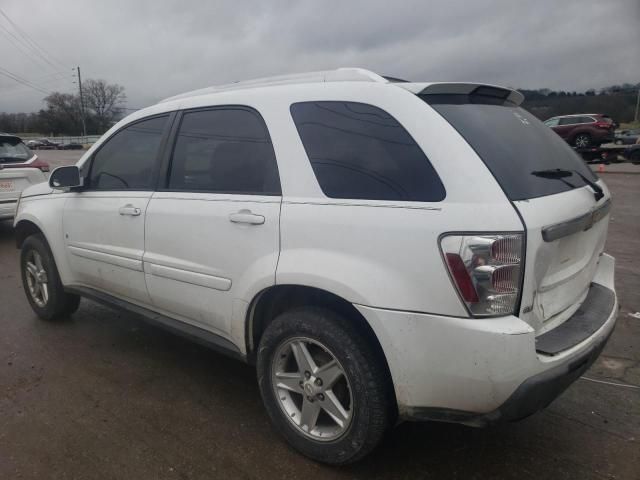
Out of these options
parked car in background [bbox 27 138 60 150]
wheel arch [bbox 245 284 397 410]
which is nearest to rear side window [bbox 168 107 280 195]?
wheel arch [bbox 245 284 397 410]

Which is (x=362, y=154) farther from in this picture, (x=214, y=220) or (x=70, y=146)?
(x=70, y=146)

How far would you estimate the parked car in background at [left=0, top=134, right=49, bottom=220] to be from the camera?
7895 mm

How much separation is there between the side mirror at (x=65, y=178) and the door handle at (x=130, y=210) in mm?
654

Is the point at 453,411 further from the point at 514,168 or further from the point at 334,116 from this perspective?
the point at 334,116

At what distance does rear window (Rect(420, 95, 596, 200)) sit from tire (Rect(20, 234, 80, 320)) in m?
3.48

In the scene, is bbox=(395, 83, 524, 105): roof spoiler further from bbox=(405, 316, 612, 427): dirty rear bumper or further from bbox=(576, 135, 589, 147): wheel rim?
bbox=(576, 135, 589, 147): wheel rim

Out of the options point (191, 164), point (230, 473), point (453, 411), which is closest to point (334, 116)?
point (191, 164)

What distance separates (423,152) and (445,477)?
154 centimetres

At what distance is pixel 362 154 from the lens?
229cm

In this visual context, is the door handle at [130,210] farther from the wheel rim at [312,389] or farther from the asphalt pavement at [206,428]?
the wheel rim at [312,389]

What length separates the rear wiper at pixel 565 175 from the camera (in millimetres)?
2299

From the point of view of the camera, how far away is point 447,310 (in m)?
1.94

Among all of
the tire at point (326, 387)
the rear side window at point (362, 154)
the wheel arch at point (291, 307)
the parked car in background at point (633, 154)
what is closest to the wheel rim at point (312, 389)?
the tire at point (326, 387)

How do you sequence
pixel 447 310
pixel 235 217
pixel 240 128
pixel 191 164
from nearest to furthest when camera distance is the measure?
pixel 447 310 → pixel 235 217 → pixel 240 128 → pixel 191 164
